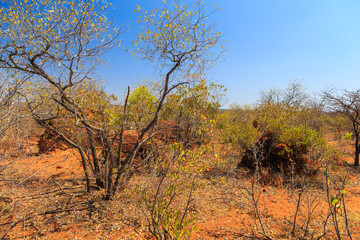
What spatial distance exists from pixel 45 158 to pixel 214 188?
30.8ft

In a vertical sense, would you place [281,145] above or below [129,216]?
above

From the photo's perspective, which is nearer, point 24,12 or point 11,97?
point 11,97

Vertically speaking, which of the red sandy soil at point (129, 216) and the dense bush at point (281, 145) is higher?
the dense bush at point (281, 145)

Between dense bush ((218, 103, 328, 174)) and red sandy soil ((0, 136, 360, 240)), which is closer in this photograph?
red sandy soil ((0, 136, 360, 240))

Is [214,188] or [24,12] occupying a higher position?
[24,12]

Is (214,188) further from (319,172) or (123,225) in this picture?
(319,172)

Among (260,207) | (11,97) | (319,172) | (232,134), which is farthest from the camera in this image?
(232,134)

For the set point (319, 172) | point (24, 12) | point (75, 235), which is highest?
point (24, 12)

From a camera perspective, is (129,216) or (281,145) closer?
(129,216)

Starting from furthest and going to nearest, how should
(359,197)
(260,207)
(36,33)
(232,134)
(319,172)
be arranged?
(232,134) → (319,172) → (359,197) → (260,207) → (36,33)

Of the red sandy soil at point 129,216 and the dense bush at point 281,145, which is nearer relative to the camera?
the red sandy soil at point 129,216

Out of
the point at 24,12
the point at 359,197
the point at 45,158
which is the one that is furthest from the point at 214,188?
the point at 45,158

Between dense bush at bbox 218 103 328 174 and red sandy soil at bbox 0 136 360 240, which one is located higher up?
dense bush at bbox 218 103 328 174

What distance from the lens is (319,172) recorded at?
7.87 metres
